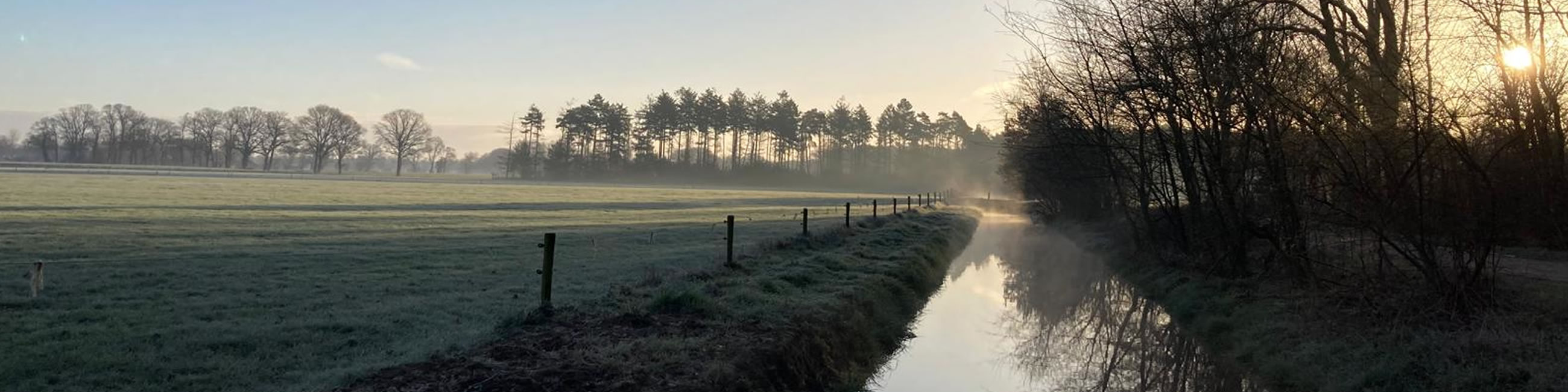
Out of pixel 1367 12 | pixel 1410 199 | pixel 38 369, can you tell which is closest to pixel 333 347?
pixel 38 369

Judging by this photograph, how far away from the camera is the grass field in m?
7.86

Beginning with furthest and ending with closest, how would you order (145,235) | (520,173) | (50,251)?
(520,173), (145,235), (50,251)

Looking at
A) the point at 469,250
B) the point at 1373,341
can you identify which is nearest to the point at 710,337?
the point at 1373,341

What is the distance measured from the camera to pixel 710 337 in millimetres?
8906

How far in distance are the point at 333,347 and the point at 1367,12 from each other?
52.5 feet

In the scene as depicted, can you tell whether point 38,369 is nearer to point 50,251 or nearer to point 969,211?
point 50,251

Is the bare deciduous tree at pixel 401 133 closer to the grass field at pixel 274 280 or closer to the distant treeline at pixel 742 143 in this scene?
the distant treeline at pixel 742 143

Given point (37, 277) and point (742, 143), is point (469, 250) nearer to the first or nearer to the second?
point (37, 277)

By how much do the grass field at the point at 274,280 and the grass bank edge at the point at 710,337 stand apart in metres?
0.82

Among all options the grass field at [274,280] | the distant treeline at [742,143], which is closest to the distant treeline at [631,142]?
the distant treeline at [742,143]

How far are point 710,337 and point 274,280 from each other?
8.88 metres

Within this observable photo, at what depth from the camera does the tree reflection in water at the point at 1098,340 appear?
10211 millimetres

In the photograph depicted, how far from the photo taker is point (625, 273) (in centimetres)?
1560

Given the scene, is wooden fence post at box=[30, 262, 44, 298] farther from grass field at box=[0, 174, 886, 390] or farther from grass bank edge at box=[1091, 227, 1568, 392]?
grass bank edge at box=[1091, 227, 1568, 392]
